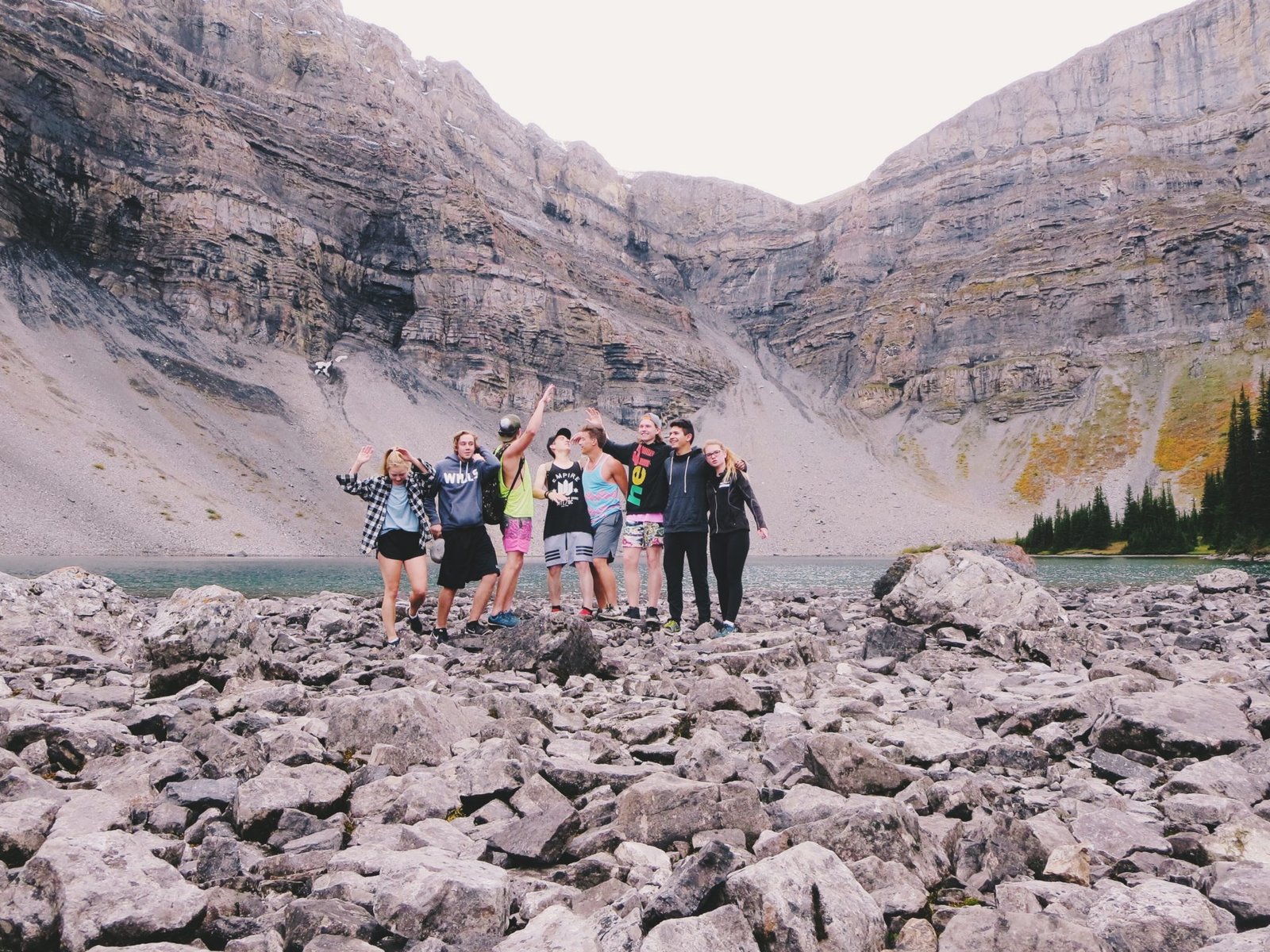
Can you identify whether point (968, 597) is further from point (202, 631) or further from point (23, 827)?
point (23, 827)

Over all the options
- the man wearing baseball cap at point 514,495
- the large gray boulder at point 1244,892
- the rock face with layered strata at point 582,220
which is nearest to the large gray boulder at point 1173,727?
the large gray boulder at point 1244,892

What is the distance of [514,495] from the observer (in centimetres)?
1168

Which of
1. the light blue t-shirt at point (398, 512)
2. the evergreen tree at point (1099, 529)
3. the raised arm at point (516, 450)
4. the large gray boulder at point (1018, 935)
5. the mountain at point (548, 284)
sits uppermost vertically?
the mountain at point (548, 284)

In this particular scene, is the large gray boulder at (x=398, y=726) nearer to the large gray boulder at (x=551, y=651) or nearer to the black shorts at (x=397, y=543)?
the large gray boulder at (x=551, y=651)

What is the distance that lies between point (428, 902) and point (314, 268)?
127962 mm

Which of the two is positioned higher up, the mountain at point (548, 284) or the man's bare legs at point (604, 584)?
the mountain at point (548, 284)

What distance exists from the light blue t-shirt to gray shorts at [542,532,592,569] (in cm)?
229

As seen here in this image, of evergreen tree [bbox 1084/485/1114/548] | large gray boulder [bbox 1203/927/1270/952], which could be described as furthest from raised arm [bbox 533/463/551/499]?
evergreen tree [bbox 1084/485/1114/548]

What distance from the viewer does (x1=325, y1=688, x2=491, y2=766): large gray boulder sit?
16.7 feet

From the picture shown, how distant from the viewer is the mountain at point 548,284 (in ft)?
285

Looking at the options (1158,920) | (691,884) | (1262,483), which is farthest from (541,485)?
(1262,483)

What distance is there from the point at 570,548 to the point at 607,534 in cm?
75

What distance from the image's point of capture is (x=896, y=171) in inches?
7180

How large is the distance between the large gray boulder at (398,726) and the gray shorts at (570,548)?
21.9 feet
